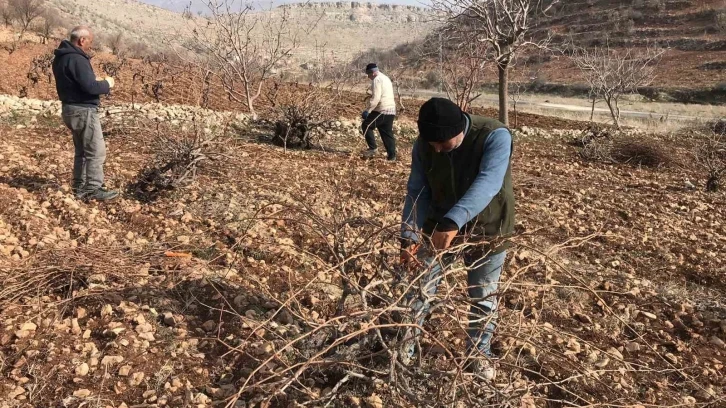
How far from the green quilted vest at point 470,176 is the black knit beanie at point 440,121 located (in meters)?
0.14

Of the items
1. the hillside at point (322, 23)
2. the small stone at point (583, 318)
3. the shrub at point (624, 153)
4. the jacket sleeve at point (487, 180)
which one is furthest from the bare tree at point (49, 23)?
the jacket sleeve at point (487, 180)

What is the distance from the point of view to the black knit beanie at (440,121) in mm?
2031

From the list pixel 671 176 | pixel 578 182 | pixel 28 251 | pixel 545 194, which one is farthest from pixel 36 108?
pixel 671 176

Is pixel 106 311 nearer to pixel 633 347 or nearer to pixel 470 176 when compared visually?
pixel 470 176

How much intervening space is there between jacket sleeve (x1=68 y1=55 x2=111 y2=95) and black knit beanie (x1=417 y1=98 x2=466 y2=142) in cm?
309

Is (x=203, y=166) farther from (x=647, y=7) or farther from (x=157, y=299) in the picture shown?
(x=647, y=7)

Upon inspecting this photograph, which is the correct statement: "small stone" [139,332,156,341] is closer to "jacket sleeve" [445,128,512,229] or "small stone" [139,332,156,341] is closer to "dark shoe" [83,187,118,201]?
"jacket sleeve" [445,128,512,229]

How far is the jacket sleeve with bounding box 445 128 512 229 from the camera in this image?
2.03m

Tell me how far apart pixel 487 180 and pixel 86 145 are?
3.51 meters

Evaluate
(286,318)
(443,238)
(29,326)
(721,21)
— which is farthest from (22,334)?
(721,21)

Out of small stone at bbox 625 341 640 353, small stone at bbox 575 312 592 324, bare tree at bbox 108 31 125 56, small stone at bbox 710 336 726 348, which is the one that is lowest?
small stone at bbox 710 336 726 348

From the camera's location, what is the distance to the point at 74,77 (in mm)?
3932

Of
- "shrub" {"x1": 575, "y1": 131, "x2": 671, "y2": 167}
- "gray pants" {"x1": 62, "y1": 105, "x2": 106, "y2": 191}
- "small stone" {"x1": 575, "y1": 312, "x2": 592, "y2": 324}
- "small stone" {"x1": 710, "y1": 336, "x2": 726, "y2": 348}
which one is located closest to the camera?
"small stone" {"x1": 710, "y1": 336, "x2": 726, "y2": 348}

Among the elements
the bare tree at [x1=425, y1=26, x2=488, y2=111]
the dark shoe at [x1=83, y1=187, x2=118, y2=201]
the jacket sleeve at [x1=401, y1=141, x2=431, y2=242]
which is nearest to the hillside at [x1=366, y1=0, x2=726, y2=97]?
the bare tree at [x1=425, y1=26, x2=488, y2=111]
